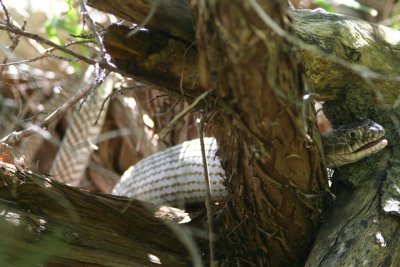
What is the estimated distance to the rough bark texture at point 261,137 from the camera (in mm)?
1585

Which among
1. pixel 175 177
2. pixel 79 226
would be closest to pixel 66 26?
→ pixel 175 177

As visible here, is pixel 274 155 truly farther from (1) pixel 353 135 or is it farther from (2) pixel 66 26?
(2) pixel 66 26

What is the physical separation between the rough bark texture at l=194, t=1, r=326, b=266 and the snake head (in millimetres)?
238

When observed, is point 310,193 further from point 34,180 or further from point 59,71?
point 59,71

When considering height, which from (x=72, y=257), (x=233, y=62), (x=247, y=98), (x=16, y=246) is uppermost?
(x=233, y=62)

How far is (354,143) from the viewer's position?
252 cm

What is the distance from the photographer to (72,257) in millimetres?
2227

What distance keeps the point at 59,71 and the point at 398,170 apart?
364 centimetres

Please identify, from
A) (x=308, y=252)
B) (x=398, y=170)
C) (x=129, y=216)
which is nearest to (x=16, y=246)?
(x=129, y=216)

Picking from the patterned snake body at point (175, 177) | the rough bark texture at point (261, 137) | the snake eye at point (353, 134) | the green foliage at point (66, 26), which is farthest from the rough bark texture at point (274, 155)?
the green foliage at point (66, 26)

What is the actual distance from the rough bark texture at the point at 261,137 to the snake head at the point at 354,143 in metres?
0.24

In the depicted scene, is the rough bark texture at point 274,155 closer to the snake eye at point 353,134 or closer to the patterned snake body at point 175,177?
the snake eye at point 353,134

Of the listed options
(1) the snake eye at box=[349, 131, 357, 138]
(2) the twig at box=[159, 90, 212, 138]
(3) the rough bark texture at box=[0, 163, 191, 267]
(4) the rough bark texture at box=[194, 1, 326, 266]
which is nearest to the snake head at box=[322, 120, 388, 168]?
(1) the snake eye at box=[349, 131, 357, 138]

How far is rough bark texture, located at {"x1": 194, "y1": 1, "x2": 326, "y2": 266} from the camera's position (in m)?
1.58
